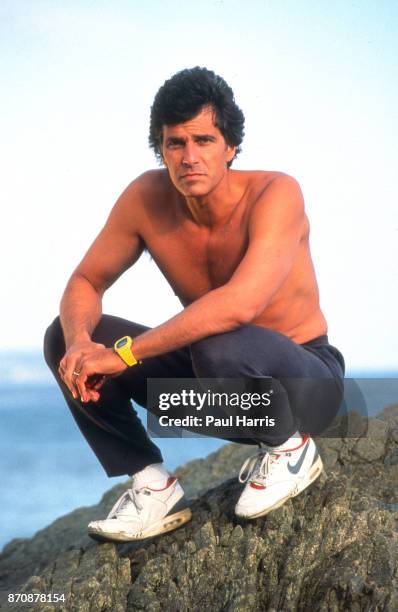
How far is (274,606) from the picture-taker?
320cm

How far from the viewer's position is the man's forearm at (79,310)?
390 cm

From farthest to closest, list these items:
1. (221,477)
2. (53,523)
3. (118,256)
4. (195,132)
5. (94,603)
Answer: (53,523) → (221,477) → (118,256) → (195,132) → (94,603)

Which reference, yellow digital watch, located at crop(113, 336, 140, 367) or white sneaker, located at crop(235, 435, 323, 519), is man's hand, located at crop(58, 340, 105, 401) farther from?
white sneaker, located at crop(235, 435, 323, 519)

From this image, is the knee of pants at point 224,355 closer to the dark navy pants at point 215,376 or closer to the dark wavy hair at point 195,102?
the dark navy pants at point 215,376

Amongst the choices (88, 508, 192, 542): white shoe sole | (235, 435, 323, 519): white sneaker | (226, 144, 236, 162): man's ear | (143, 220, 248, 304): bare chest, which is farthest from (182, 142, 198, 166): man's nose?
(88, 508, 192, 542): white shoe sole

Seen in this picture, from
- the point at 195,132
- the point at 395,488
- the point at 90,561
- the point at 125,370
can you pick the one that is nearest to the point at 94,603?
the point at 90,561

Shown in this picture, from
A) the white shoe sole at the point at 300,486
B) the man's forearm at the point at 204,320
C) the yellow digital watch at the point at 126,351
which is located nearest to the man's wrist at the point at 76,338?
the yellow digital watch at the point at 126,351

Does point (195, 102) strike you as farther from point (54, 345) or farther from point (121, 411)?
point (121, 411)

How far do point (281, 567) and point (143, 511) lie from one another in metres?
0.73

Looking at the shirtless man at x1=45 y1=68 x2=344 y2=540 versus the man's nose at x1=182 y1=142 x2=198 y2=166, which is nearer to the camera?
the shirtless man at x1=45 y1=68 x2=344 y2=540

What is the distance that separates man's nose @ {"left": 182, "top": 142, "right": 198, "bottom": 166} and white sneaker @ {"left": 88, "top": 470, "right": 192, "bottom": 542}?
4.53 ft

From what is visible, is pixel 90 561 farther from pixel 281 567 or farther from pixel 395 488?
pixel 395 488

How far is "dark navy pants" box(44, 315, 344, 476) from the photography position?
3.53 meters

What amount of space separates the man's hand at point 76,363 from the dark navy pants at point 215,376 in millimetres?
166
